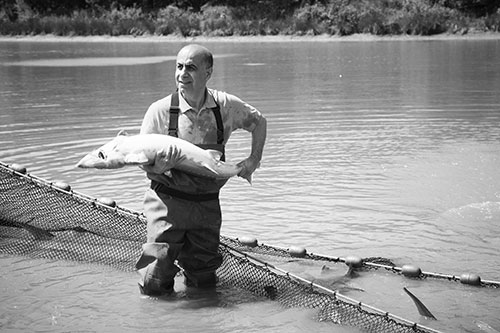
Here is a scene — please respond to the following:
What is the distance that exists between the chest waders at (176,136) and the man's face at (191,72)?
0.12m

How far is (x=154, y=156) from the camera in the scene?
5438 mm

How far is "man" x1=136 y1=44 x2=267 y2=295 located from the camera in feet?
18.7

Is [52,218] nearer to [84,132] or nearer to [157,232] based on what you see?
[157,232]

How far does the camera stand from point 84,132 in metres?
14.1

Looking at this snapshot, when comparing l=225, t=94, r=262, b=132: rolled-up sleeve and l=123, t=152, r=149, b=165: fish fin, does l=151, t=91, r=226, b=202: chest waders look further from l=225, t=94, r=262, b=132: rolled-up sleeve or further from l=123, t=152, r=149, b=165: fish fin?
l=123, t=152, r=149, b=165: fish fin

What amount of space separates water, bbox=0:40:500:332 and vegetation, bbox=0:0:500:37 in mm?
19681

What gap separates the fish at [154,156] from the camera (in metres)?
5.42

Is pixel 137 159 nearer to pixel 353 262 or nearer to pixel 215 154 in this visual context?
pixel 215 154

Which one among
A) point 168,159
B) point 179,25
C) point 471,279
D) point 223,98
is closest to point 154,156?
point 168,159

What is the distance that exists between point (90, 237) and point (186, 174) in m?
1.92

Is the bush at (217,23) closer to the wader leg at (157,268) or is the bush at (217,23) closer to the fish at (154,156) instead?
the wader leg at (157,268)

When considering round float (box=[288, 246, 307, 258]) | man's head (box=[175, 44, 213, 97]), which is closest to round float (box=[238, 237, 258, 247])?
round float (box=[288, 246, 307, 258])

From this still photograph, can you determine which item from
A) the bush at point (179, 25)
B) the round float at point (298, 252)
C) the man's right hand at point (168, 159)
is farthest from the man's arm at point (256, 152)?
the bush at point (179, 25)

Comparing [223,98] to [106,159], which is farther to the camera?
[223,98]
